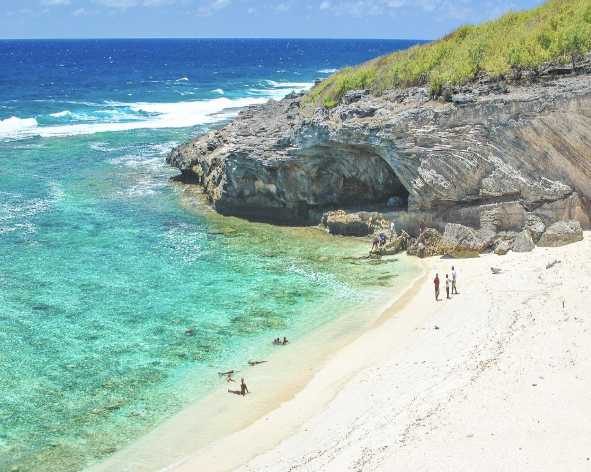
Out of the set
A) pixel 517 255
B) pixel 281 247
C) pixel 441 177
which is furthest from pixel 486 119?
pixel 281 247

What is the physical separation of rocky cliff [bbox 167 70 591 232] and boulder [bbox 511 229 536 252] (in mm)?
1171

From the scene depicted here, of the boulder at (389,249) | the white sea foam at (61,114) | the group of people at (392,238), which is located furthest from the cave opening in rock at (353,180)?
the white sea foam at (61,114)

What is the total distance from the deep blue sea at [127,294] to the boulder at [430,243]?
4.82 feet

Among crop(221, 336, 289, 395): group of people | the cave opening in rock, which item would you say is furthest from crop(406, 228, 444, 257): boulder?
crop(221, 336, 289, 395): group of people

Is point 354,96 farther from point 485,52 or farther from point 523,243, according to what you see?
point 523,243

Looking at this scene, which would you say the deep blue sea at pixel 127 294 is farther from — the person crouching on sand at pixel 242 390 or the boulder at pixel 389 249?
the boulder at pixel 389 249

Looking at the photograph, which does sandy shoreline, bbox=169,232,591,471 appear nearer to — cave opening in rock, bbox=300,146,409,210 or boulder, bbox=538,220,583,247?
boulder, bbox=538,220,583,247

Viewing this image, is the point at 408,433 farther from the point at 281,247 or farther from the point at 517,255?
the point at 281,247

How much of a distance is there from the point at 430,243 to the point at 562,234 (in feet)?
18.2

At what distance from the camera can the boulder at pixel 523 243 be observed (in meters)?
27.0

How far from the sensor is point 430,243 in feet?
95.0

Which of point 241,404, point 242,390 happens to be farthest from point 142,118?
point 241,404

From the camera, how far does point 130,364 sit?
2092cm

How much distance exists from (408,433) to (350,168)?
19.7 m
